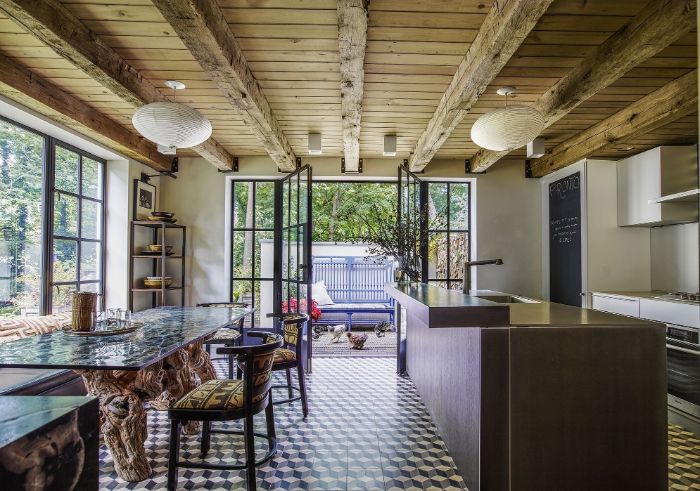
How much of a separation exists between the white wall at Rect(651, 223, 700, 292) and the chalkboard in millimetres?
689

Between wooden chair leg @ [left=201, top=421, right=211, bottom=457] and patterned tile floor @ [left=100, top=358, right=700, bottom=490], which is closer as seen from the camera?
patterned tile floor @ [left=100, top=358, right=700, bottom=490]

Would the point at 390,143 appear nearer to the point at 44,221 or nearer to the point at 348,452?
the point at 348,452

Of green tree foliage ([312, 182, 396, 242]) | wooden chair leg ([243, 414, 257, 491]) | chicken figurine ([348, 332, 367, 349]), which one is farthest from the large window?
green tree foliage ([312, 182, 396, 242])

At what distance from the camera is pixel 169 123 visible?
246 centimetres

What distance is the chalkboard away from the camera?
4336 mm

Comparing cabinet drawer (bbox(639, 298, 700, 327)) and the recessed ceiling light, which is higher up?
the recessed ceiling light

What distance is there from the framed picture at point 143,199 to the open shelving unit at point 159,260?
0.44 ft

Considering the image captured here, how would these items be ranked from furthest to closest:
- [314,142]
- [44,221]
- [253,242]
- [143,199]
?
[253,242]
[143,199]
[314,142]
[44,221]

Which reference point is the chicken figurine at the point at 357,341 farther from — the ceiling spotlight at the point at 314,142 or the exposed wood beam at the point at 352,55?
the exposed wood beam at the point at 352,55

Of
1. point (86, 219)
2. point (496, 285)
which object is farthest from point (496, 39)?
point (86, 219)

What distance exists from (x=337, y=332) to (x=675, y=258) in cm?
437

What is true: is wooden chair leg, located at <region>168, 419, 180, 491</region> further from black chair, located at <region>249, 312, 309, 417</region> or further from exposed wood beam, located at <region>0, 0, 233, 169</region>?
exposed wood beam, located at <region>0, 0, 233, 169</region>

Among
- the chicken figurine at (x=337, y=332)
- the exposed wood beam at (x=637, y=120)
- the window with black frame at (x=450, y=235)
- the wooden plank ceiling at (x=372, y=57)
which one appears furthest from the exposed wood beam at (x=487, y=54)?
the chicken figurine at (x=337, y=332)

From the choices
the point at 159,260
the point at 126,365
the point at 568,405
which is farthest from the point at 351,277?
the point at 126,365
